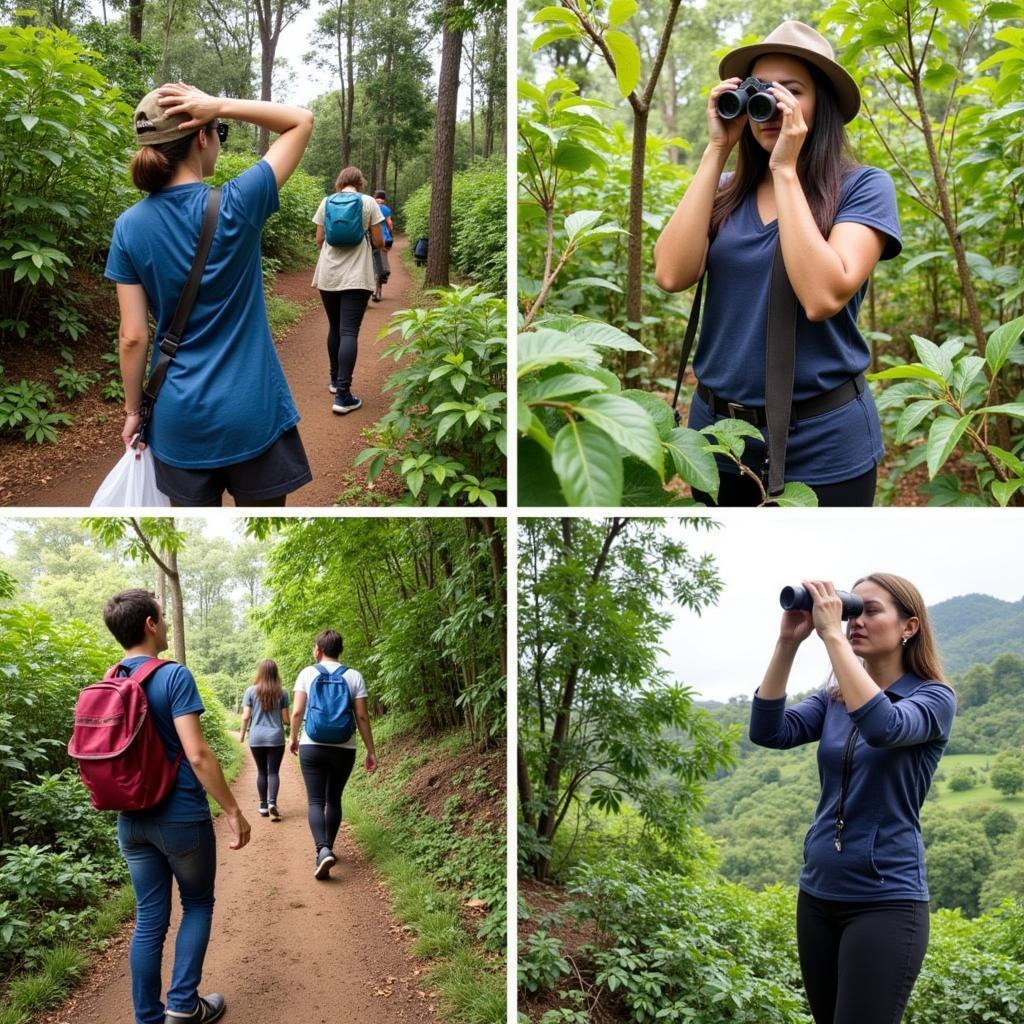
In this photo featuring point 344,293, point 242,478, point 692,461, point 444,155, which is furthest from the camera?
point 344,293

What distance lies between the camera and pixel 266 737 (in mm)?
3467

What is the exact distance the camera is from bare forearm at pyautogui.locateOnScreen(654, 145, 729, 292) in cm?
150

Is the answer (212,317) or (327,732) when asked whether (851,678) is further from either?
(327,732)

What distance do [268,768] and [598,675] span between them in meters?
Answer: 1.70

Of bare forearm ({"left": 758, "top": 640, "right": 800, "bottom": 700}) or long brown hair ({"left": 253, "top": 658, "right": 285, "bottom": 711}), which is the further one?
long brown hair ({"left": 253, "top": 658, "right": 285, "bottom": 711})

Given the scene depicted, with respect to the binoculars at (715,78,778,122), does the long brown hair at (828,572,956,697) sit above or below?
below

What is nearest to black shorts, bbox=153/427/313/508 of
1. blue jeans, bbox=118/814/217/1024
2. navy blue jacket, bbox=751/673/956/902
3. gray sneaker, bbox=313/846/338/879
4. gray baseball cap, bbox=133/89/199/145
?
gray baseball cap, bbox=133/89/199/145

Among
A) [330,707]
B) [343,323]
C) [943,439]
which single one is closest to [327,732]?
[330,707]

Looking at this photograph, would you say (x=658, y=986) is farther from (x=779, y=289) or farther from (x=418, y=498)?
(x=779, y=289)

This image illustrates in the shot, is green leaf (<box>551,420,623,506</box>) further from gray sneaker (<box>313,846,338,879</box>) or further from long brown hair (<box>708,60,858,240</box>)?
gray sneaker (<box>313,846,338,879</box>)

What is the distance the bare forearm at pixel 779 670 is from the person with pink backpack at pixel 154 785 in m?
1.36

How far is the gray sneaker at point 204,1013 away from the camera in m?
2.14

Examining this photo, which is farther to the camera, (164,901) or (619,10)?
(164,901)

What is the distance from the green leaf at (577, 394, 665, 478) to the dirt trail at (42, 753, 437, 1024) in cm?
204
